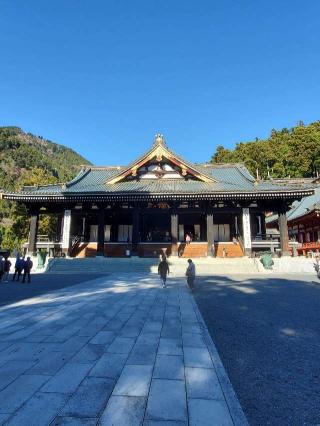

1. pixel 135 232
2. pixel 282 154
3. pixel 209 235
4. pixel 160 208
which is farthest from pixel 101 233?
pixel 282 154

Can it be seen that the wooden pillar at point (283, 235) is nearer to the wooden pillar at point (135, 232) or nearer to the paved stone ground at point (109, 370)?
the wooden pillar at point (135, 232)

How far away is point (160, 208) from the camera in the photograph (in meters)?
23.3

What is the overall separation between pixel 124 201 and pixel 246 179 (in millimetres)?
11425

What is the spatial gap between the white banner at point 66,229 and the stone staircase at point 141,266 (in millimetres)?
2096

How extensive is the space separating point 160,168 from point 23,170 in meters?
129

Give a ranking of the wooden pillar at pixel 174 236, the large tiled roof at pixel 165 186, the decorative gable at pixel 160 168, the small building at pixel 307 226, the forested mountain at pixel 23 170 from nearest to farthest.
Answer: the large tiled roof at pixel 165 186, the wooden pillar at pixel 174 236, the small building at pixel 307 226, the decorative gable at pixel 160 168, the forested mountain at pixel 23 170

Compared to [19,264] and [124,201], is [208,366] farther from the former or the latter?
[124,201]

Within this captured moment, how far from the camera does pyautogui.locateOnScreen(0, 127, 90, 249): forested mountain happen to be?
3419 centimetres

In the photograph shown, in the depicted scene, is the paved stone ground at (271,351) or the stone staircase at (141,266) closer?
the paved stone ground at (271,351)

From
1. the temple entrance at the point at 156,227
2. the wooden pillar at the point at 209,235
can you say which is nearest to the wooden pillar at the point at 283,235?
the wooden pillar at the point at 209,235

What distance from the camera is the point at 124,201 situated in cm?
2200

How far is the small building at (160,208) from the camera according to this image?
21.5 metres

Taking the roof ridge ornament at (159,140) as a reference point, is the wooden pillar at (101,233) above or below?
below

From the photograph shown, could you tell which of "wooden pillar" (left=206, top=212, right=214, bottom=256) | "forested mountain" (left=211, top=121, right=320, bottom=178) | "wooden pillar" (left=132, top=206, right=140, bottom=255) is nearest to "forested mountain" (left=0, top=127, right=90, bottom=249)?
"wooden pillar" (left=132, top=206, right=140, bottom=255)
